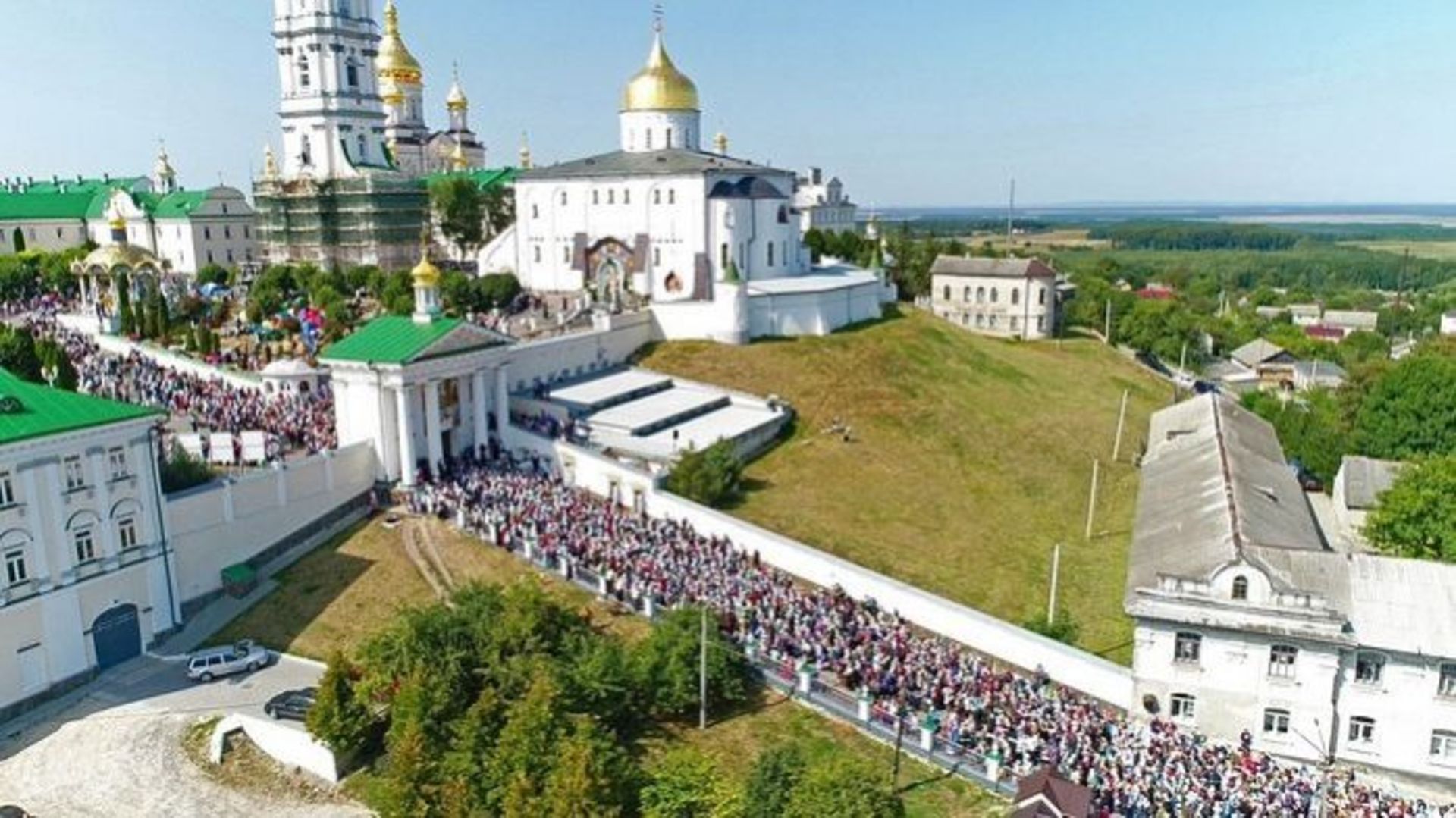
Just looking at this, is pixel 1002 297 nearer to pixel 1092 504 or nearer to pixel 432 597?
pixel 1092 504

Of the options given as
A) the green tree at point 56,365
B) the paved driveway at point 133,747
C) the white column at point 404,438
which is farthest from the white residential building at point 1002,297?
the paved driveway at point 133,747

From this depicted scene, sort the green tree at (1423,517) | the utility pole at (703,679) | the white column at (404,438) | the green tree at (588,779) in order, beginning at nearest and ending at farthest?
the green tree at (588,779), the utility pole at (703,679), the green tree at (1423,517), the white column at (404,438)

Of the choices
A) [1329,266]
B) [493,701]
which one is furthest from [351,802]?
[1329,266]

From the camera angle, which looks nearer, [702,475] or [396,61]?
[702,475]

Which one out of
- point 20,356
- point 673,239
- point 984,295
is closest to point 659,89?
point 673,239

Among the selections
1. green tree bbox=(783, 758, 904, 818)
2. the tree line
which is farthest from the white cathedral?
green tree bbox=(783, 758, 904, 818)

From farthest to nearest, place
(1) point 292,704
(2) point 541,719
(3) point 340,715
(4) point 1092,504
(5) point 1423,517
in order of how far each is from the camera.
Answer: (4) point 1092,504 < (5) point 1423,517 < (1) point 292,704 < (3) point 340,715 < (2) point 541,719

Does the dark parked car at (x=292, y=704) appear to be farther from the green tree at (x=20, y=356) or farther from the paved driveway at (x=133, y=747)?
the green tree at (x=20, y=356)
